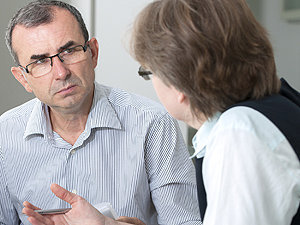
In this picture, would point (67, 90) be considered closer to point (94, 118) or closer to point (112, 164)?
point (94, 118)

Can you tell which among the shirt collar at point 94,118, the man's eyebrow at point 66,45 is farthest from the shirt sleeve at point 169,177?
the man's eyebrow at point 66,45

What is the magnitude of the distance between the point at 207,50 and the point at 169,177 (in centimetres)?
85

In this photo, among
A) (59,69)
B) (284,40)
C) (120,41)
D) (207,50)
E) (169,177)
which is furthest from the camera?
(284,40)

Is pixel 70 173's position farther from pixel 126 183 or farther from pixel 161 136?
pixel 161 136

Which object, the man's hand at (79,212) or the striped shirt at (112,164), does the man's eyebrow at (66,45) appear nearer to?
the striped shirt at (112,164)

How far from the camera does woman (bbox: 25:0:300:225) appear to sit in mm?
812

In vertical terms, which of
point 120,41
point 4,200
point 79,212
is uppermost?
point 120,41

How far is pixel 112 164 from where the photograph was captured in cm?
171

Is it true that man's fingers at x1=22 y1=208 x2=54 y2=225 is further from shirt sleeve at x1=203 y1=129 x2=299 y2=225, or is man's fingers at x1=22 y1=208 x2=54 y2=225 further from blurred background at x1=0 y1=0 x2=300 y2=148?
blurred background at x1=0 y1=0 x2=300 y2=148

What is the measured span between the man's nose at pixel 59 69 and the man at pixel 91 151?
0.23 ft

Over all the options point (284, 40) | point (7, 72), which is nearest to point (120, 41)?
point (7, 72)

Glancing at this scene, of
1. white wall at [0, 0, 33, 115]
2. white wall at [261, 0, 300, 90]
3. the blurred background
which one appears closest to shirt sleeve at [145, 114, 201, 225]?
the blurred background

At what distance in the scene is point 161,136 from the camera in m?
1.71

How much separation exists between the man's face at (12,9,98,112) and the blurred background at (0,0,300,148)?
0.81m
